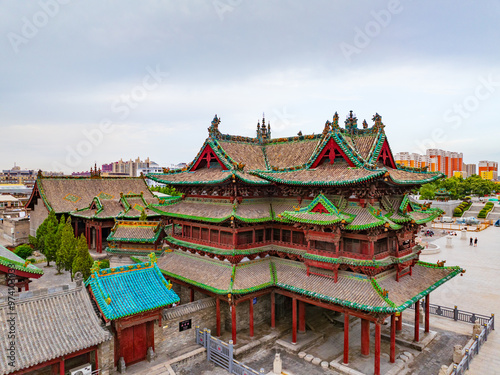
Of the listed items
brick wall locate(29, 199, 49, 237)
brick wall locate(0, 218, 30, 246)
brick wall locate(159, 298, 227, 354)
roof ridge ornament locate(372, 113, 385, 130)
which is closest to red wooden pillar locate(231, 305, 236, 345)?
brick wall locate(159, 298, 227, 354)

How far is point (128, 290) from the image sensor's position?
1794 cm

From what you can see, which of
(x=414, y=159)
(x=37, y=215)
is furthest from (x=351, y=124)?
(x=414, y=159)

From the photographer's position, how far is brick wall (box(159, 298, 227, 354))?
1906 centimetres

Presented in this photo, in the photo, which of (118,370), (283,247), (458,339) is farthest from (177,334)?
(458,339)

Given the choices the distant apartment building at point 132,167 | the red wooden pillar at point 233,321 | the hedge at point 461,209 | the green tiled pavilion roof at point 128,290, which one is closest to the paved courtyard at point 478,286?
the red wooden pillar at point 233,321

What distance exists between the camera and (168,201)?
2780cm

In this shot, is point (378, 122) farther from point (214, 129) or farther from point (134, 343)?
point (134, 343)

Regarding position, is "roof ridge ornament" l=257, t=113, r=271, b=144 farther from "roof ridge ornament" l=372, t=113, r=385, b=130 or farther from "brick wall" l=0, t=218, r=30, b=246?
"brick wall" l=0, t=218, r=30, b=246

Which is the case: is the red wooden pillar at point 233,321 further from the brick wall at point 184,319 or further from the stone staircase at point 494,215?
the stone staircase at point 494,215

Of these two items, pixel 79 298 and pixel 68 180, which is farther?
pixel 68 180

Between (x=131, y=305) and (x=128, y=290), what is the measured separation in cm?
122

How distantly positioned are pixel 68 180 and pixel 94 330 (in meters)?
46.1

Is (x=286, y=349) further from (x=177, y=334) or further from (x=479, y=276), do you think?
(x=479, y=276)

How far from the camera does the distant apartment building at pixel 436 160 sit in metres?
125
